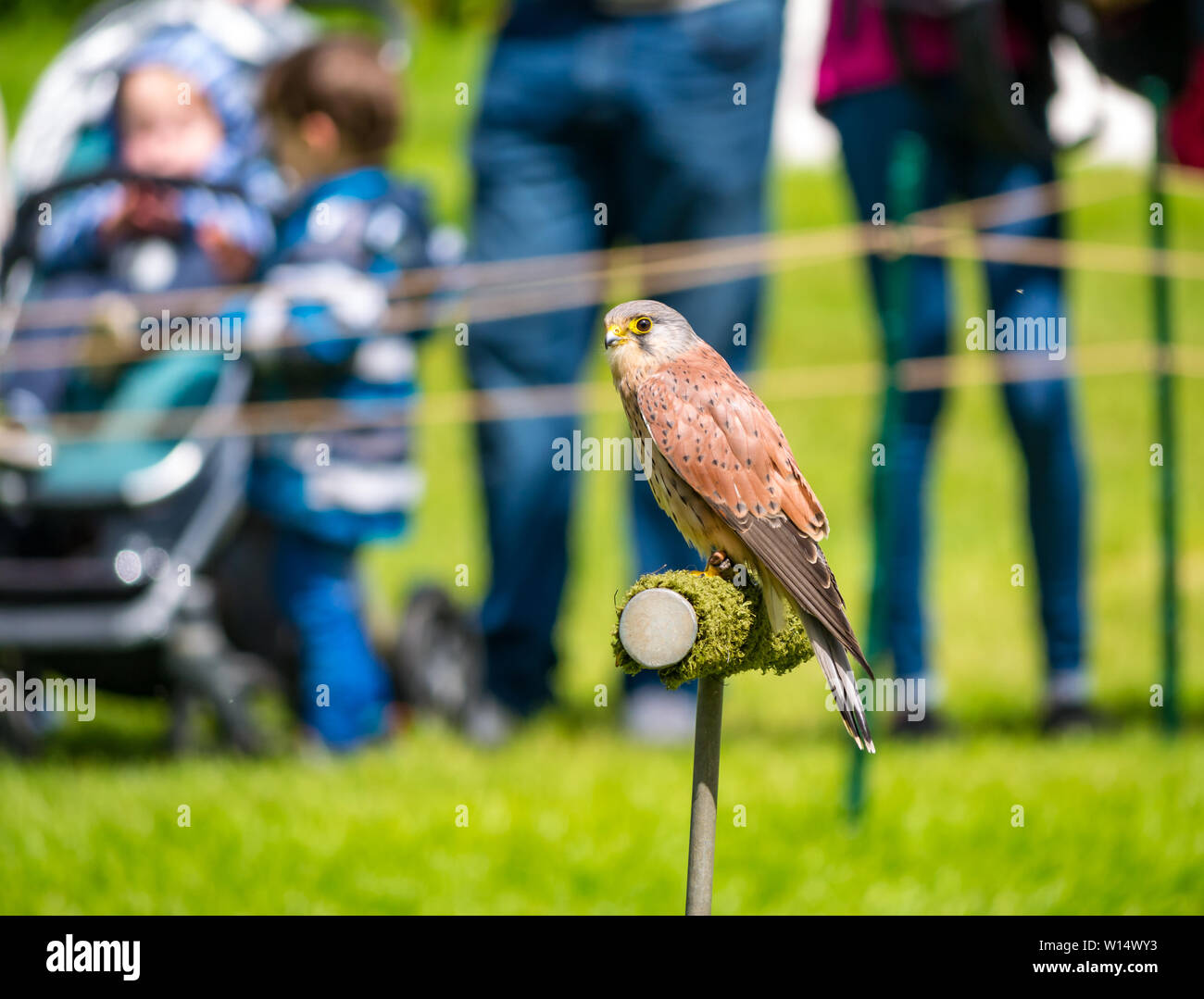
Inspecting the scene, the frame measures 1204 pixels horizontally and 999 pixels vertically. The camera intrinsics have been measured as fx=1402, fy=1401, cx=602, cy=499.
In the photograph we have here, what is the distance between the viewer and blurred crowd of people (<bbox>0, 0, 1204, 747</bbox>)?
3.47 m

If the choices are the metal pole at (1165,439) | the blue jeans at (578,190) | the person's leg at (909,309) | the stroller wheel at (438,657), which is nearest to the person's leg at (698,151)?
the blue jeans at (578,190)

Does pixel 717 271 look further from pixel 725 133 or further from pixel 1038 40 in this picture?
pixel 1038 40

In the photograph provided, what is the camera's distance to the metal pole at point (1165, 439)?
356 centimetres

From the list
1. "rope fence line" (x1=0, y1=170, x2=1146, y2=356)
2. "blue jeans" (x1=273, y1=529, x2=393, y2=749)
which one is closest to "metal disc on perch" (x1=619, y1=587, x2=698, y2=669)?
"rope fence line" (x1=0, y1=170, x2=1146, y2=356)

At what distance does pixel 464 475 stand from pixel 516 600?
145 inches

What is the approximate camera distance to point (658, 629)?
57.7 inches

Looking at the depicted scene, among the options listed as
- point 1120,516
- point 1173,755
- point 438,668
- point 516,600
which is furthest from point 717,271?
point 1120,516

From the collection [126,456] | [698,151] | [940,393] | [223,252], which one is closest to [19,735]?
[126,456]

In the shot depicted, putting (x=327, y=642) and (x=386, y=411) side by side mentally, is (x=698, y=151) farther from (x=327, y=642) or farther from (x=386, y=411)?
(x=327, y=642)

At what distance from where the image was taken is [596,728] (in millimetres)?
3719

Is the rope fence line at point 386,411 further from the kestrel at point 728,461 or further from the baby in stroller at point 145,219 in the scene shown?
the kestrel at point 728,461

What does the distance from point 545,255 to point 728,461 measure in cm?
211
